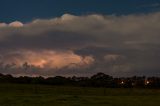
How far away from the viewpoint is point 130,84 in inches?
6590

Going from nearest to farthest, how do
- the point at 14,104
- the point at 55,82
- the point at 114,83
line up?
the point at 14,104 < the point at 114,83 < the point at 55,82

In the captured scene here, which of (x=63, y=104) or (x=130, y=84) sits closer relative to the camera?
(x=63, y=104)

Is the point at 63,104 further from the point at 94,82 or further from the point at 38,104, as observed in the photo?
the point at 94,82

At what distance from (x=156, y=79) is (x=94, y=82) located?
2649 cm

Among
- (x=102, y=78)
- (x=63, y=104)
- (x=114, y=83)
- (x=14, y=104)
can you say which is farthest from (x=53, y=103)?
(x=102, y=78)

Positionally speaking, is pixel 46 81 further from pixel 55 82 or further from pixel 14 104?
pixel 14 104

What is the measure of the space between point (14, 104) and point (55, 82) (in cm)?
12431

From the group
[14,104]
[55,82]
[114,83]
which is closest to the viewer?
[14,104]

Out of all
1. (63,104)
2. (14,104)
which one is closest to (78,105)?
(63,104)

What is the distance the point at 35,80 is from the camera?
17438 centimetres

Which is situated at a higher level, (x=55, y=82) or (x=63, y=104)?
(x=55, y=82)

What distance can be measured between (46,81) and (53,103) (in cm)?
11655

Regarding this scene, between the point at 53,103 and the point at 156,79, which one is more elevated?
the point at 156,79

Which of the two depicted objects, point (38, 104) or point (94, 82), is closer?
point (38, 104)
